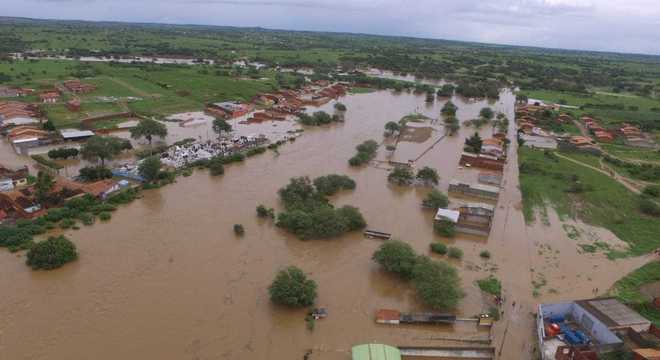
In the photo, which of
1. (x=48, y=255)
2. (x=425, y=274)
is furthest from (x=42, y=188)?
(x=425, y=274)

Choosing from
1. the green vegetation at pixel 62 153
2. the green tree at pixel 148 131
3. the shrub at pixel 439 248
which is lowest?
the shrub at pixel 439 248

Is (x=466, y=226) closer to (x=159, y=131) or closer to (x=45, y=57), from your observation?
(x=159, y=131)

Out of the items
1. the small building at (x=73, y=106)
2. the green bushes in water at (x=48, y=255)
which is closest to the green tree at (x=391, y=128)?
the green bushes in water at (x=48, y=255)

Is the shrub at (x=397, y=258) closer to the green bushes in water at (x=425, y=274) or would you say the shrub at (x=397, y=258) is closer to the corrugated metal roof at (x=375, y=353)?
the green bushes in water at (x=425, y=274)

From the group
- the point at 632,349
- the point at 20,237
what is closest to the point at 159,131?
the point at 20,237

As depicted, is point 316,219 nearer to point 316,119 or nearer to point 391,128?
point 391,128

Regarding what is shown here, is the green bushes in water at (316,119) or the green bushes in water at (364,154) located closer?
the green bushes in water at (364,154)
